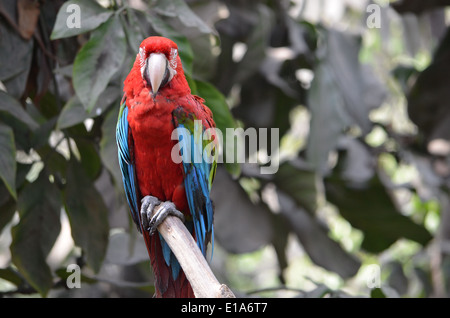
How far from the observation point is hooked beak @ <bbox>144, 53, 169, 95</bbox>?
52 centimetres

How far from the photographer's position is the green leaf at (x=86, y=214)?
1028 mm

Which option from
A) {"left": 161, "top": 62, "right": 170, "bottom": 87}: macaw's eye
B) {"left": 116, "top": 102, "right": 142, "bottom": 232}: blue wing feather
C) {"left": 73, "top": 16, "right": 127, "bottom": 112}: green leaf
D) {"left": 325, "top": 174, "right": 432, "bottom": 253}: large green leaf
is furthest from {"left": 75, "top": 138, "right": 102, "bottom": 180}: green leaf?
{"left": 325, "top": 174, "right": 432, "bottom": 253}: large green leaf

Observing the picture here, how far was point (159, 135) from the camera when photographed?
1.92 ft

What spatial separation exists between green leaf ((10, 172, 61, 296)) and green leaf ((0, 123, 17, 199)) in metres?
0.20

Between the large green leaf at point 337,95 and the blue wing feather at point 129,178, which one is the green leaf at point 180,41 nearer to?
the blue wing feather at point 129,178

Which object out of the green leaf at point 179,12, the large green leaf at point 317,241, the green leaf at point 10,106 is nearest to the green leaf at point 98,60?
the green leaf at point 179,12

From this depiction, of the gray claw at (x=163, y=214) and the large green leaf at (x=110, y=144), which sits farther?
the large green leaf at (x=110, y=144)

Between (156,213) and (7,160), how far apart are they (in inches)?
17.1

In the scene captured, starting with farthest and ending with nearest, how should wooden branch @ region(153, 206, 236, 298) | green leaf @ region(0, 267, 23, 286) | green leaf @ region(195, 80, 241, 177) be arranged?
green leaf @ region(0, 267, 23, 286) → green leaf @ region(195, 80, 241, 177) → wooden branch @ region(153, 206, 236, 298)


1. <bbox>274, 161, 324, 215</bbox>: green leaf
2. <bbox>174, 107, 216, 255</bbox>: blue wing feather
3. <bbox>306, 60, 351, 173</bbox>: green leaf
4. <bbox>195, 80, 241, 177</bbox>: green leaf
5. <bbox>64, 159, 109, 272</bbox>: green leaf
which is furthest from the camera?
<bbox>274, 161, 324, 215</bbox>: green leaf

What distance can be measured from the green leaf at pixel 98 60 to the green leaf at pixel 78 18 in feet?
0.05

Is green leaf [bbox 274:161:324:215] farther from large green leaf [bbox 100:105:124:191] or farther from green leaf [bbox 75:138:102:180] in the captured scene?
large green leaf [bbox 100:105:124:191]
